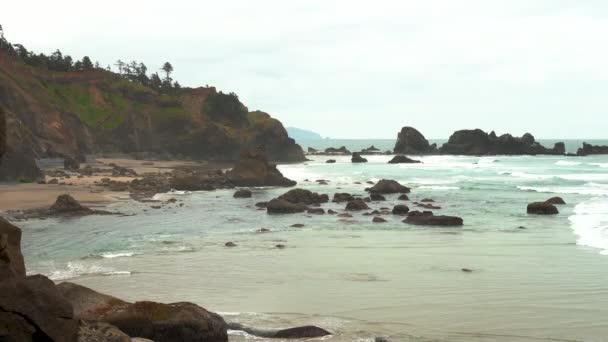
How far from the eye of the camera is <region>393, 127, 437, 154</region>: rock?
136m

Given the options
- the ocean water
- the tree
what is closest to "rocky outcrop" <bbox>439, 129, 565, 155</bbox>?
the tree

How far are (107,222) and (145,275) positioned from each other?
12.4 meters

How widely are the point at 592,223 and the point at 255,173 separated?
3095cm

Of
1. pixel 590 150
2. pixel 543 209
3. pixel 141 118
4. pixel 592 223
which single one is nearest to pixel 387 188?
pixel 543 209

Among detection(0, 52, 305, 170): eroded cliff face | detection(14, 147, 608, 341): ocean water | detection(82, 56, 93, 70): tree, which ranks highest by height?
detection(82, 56, 93, 70): tree

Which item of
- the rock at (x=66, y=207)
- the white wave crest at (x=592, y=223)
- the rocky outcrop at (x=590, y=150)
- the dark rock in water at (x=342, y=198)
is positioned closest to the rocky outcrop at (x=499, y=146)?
the rocky outcrop at (x=590, y=150)

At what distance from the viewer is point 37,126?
249ft

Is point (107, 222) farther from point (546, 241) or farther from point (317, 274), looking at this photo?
point (546, 241)

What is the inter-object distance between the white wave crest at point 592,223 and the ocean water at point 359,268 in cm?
Result: 11

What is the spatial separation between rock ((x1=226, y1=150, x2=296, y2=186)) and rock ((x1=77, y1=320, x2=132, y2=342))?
44.7m

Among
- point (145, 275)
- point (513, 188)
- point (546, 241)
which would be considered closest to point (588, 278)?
point (546, 241)

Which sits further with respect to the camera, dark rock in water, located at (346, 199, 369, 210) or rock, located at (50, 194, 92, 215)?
dark rock in water, located at (346, 199, 369, 210)

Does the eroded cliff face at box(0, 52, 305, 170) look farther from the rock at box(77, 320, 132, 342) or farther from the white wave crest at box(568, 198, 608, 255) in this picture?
the rock at box(77, 320, 132, 342)

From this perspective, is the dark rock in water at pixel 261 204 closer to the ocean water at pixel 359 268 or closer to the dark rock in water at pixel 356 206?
the ocean water at pixel 359 268
